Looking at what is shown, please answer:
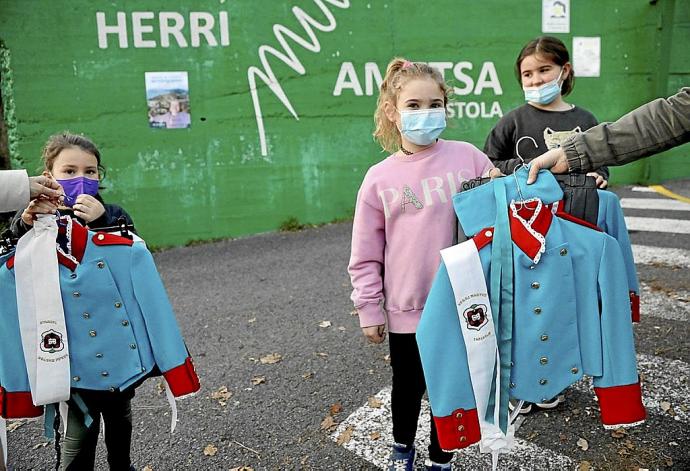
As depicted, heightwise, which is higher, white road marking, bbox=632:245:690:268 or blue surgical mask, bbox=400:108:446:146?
blue surgical mask, bbox=400:108:446:146

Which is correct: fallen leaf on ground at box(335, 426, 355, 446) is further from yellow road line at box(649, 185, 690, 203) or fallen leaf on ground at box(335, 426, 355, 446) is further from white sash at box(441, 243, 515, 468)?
yellow road line at box(649, 185, 690, 203)

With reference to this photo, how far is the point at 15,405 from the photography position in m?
2.36

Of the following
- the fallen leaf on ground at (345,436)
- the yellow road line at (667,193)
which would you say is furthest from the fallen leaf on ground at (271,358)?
the yellow road line at (667,193)

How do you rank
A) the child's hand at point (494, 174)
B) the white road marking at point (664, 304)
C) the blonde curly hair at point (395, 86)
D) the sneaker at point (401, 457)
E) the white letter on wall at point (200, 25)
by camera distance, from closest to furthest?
the child's hand at point (494, 174)
the blonde curly hair at point (395, 86)
the sneaker at point (401, 457)
the white road marking at point (664, 304)
the white letter on wall at point (200, 25)

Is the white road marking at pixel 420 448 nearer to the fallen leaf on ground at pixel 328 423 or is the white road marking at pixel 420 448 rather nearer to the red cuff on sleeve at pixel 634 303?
the fallen leaf on ground at pixel 328 423

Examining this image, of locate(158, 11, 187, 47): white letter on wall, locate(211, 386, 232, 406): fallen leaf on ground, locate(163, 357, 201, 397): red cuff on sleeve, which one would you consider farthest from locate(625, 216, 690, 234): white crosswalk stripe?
locate(163, 357, 201, 397): red cuff on sleeve

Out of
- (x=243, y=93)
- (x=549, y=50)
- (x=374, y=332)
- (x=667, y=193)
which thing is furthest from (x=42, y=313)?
(x=667, y=193)

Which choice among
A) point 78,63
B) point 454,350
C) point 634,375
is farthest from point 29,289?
point 78,63

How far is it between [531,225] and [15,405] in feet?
6.89

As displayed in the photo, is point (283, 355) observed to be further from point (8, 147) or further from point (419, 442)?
point (8, 147)

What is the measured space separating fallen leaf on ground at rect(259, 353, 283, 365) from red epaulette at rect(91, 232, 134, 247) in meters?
2.29

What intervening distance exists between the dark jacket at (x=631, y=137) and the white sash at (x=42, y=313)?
1972 millimetres

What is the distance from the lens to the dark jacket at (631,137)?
7.26 feet

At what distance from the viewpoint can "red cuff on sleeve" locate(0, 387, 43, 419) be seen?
2357 millimetres
